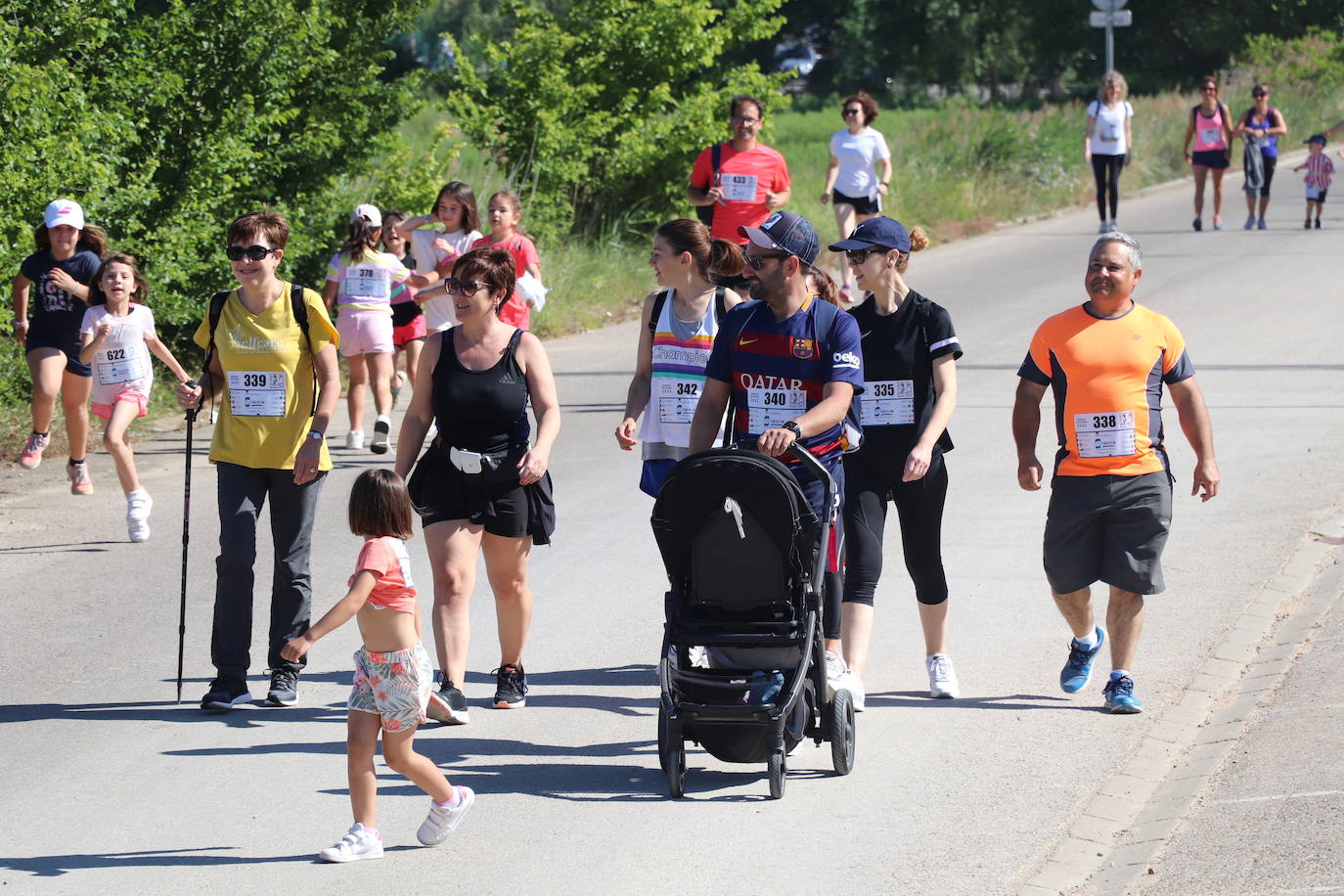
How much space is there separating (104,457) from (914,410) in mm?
7320

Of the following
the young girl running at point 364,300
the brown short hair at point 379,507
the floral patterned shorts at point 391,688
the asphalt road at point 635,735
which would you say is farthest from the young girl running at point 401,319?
the floral patterned shorts at point 391,688

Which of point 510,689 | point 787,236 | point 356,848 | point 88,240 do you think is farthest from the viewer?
point 88,240

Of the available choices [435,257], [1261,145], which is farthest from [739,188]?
[1261,145]

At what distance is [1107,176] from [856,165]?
610 cm

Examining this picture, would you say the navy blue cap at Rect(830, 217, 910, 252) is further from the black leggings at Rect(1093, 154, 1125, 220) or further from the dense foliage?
the black leggings at Rect(1093, 154, 1125, 220)

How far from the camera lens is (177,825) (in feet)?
19.5

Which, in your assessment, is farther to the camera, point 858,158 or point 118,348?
point 858,158

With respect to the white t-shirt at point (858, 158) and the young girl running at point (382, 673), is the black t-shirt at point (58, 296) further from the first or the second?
the white t-shirt at point (858, 158)

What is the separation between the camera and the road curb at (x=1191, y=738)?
5.59 m

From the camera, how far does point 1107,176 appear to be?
2205cm

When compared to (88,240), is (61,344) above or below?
below

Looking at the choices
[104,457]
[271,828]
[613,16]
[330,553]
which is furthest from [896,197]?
[271,828]

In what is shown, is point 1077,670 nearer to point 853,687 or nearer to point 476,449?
point 853,687

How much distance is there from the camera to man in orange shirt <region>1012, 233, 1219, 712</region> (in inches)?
271
